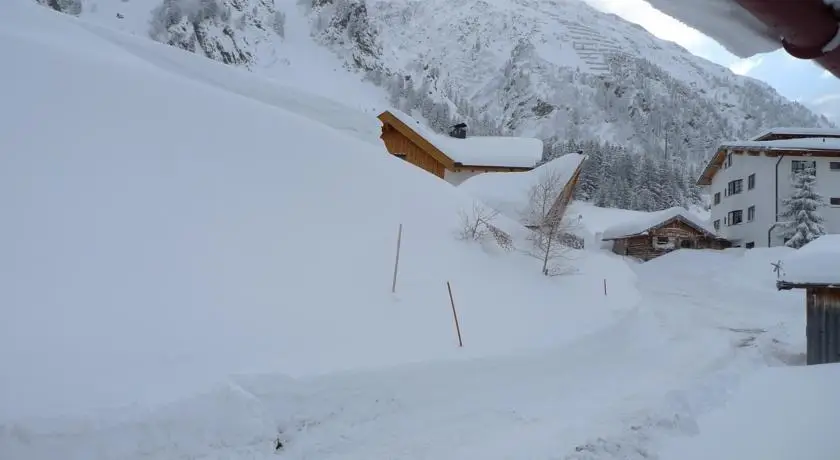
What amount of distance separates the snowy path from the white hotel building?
2599cm

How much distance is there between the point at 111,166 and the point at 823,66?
9732 millimetres

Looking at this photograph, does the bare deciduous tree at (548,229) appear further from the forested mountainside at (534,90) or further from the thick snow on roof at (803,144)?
the thick snow on roof at (803,144)

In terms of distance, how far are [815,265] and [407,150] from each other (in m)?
19.7

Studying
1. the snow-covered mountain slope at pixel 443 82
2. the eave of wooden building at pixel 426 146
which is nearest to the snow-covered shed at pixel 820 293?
the snow-covered mountain slope at pixel 443 82

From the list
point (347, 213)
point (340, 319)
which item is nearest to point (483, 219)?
point (347, 213)

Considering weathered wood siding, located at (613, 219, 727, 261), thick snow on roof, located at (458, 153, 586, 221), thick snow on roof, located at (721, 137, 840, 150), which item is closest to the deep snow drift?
thick snow on roof, located at (458, 153, 586, 221)

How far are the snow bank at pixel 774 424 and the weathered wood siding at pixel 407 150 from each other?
20.5 meters

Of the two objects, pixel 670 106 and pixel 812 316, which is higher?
pixel 670 106

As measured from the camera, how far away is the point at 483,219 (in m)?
15.2

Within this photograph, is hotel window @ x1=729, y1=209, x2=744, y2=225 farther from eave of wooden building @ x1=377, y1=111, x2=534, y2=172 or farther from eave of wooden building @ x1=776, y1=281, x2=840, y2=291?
eave of wooden building @ x1=776, y1=281, x2=840, y2=291

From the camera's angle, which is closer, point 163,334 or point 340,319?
point 163,334

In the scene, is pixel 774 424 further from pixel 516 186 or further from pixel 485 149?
pixel 485 149

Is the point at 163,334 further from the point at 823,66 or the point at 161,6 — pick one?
the point at 161,6

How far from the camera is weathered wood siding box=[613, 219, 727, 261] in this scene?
38094 mm
